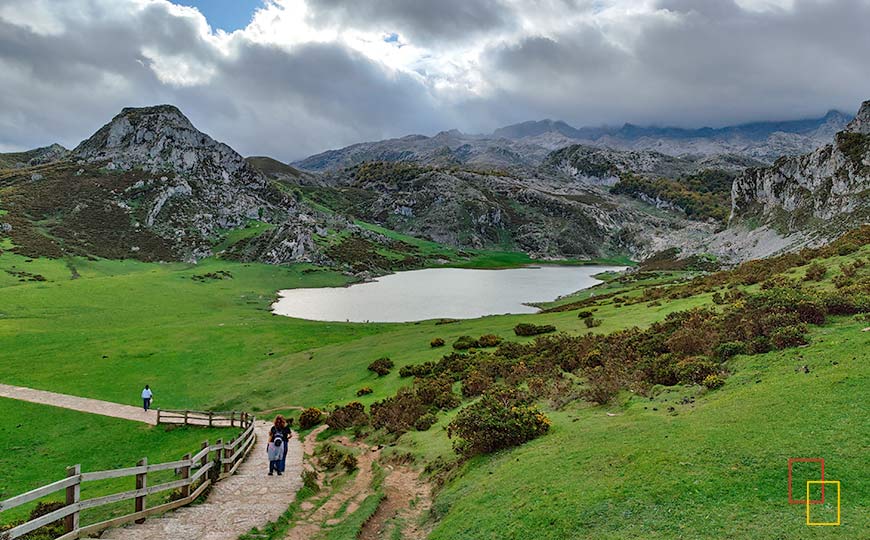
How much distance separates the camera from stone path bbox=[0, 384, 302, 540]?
45.0 ft

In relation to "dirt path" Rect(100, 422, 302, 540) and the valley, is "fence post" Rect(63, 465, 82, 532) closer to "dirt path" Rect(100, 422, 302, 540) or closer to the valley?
"dirt path" Rect(100, 422, 302, 540)

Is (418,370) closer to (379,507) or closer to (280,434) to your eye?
(280,434)

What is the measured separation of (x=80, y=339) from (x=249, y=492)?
55.1 metres

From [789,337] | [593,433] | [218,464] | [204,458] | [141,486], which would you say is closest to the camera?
[141,486]

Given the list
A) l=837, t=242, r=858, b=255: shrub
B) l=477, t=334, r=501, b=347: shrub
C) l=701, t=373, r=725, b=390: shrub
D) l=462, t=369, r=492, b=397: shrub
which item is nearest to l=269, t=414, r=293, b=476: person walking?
l=462, t=369, r=492, b=397: shrub

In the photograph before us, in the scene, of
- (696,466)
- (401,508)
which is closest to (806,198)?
(696,466)

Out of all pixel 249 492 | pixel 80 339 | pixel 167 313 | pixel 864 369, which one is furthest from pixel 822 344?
pixel 167 313

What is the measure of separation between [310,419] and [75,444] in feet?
48.7

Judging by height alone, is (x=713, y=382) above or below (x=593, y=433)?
above

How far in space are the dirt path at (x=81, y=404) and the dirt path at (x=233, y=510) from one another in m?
17.2

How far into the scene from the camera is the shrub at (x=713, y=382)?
18766 mm

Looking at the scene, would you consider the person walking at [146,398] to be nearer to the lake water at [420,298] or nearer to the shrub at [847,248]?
the lake water at [420,298]

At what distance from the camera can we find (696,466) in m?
12.5

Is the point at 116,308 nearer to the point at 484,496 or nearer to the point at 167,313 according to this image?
the point at 167,313
